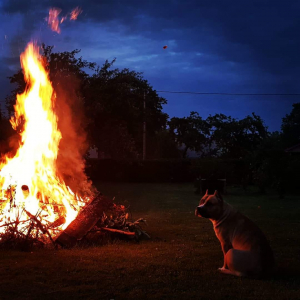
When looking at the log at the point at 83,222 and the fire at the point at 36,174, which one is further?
the fire at the point at 36,174

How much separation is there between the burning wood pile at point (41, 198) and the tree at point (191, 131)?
39.1 metres

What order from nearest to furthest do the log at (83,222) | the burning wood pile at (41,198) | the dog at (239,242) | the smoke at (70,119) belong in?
the dog at (239,242) → the log at (83,222) → the burning wood pile at (41,198) → the smoke at (70,119)

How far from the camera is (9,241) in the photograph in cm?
772

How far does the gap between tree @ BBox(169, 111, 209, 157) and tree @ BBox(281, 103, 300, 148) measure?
10.5 meters

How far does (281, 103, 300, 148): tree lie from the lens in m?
51.6

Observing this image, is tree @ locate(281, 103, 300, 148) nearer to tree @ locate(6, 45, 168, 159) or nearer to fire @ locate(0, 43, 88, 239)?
tree @ locate(6, 45, 168, 159)

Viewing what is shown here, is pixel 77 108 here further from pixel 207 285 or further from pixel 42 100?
pixel 207 285

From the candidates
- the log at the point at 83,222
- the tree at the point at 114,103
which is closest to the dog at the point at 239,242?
the log at the point at 83,222

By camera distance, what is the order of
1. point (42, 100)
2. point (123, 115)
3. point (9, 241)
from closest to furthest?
point (9, 241) → point (42, 100) → point (123, 115)

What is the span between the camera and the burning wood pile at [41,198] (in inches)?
310

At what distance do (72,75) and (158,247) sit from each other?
15.0 m

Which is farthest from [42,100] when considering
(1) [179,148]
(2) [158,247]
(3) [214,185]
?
(1) [179,148]

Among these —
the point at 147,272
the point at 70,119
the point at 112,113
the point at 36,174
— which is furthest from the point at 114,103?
the point at 147,272

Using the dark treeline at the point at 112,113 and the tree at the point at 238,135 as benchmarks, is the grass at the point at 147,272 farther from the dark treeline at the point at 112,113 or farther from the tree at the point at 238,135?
the tree at the point at 238,135
